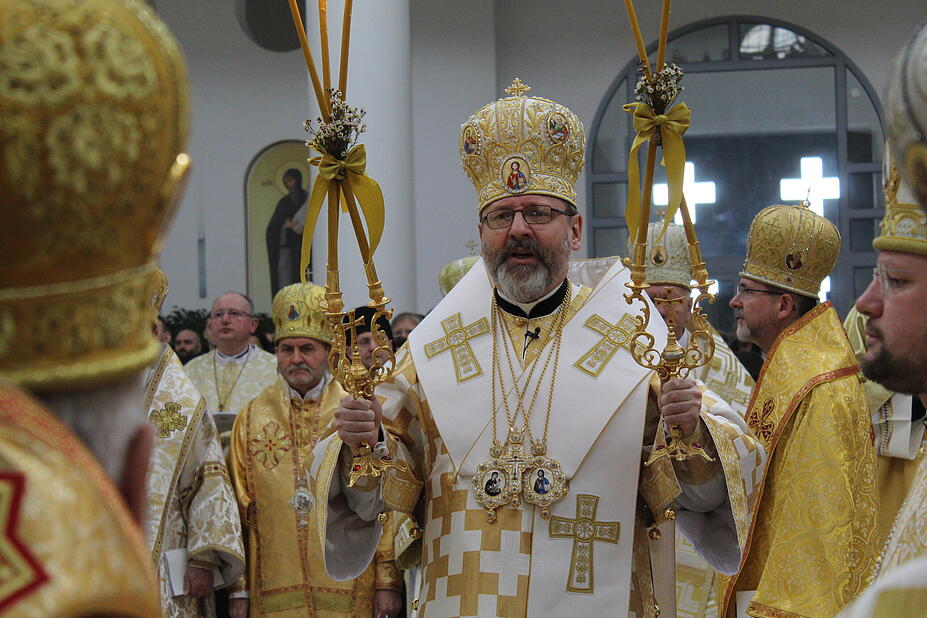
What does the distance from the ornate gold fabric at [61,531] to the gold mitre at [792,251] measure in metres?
4.86

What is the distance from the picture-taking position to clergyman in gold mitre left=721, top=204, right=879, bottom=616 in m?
4.92

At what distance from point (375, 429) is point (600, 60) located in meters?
12.1

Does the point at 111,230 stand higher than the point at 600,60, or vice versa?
the point at 600,60

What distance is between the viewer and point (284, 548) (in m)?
6.40

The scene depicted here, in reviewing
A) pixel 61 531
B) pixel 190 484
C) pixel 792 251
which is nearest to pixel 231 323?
pixel 190 484

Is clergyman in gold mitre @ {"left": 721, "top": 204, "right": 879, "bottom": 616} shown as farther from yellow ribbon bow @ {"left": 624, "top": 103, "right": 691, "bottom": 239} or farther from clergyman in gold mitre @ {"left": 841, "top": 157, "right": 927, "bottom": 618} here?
clergyman in gold mitre @ {"left": 841, "top": 157, "right": 927, "bottom": 618}

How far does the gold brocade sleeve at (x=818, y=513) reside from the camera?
491 cm

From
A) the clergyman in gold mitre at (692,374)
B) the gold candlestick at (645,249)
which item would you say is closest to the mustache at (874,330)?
the gold candlestick at (645,249)

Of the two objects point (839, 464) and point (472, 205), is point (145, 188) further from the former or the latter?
point (472, 205)

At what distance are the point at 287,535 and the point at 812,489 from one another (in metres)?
2.65

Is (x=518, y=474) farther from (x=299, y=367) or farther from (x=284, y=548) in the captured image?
(x=299, y=367)

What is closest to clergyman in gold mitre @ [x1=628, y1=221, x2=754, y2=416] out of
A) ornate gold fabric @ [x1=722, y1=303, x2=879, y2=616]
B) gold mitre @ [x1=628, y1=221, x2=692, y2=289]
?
gold mitre @ [x1=628, y1=221, x2=692, y2=289]

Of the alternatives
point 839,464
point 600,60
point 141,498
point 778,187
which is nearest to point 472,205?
point 600,60

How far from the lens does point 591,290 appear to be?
4504mm
